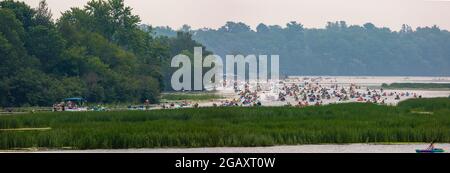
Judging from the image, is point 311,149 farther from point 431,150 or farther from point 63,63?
point 63,63

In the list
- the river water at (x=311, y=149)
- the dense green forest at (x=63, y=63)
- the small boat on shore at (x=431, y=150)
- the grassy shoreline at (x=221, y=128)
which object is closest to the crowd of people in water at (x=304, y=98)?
the dense green forest at (x=63, y=63)

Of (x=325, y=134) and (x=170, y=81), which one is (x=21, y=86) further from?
(x=170, y=81)

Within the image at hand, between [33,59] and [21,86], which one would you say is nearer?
[21,86]

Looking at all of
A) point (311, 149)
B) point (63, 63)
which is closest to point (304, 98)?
point (63, 63)
